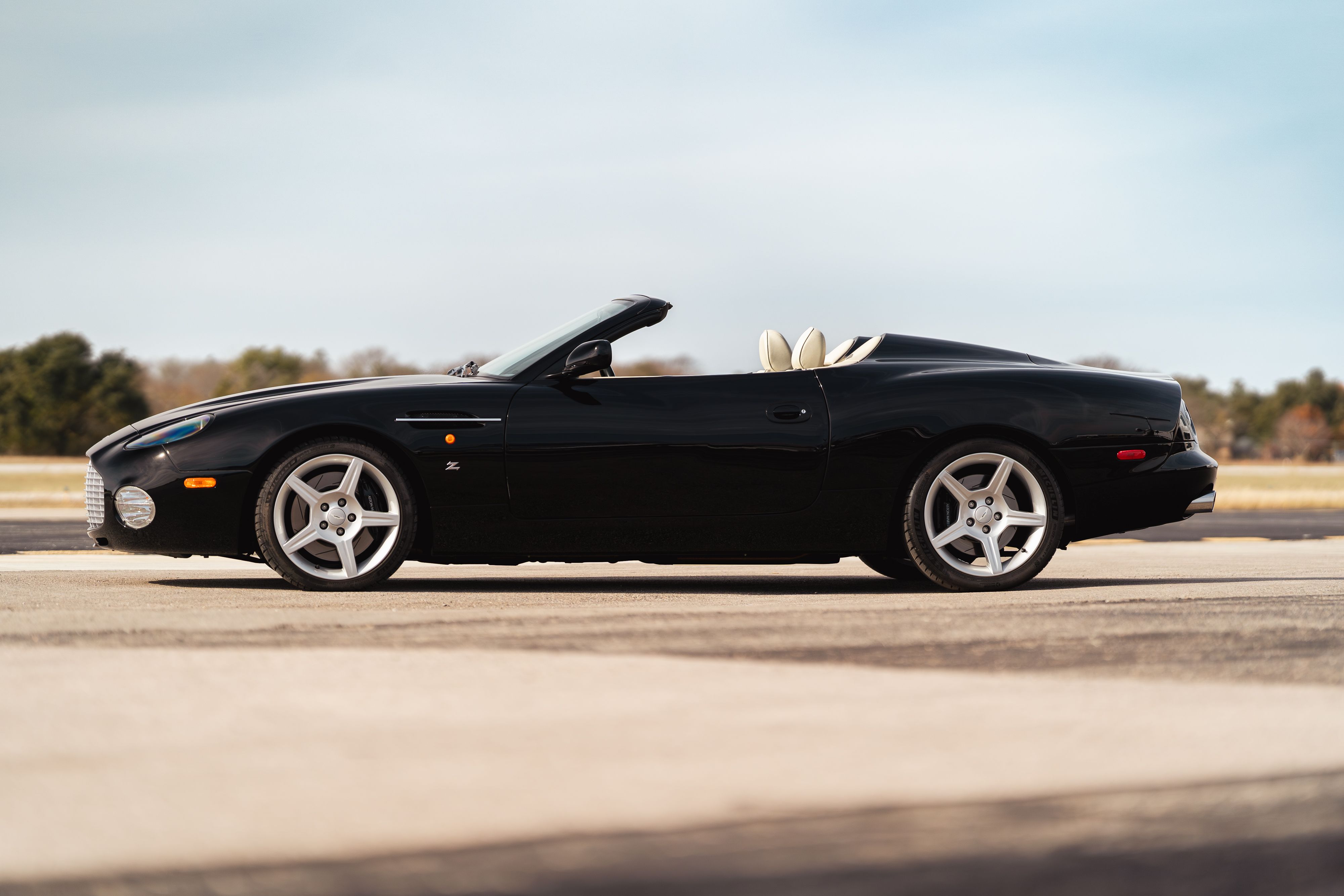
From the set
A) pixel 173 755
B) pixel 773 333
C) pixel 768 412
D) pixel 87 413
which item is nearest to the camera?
pixel 173 755

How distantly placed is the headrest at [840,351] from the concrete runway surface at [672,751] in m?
2.05

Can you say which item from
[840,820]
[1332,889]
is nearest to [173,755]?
[840,820]

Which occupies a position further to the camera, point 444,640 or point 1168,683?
point 444,640

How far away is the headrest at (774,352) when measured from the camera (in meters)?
6.69

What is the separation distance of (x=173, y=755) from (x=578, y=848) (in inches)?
40.7

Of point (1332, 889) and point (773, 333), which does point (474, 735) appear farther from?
point (773, 333)

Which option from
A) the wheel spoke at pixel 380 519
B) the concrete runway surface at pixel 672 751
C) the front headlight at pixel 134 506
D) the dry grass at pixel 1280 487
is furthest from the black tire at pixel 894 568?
the dry grass at pixel 1280 487

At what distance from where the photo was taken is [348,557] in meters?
5.91

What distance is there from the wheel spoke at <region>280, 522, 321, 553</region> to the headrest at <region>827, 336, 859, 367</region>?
2.63 meters

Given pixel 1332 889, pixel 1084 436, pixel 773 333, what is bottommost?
pixel 1332 889

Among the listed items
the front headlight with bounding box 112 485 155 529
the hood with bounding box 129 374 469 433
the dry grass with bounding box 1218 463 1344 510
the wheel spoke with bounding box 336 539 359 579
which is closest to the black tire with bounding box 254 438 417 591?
the wheel spoke with bounding box 336 539 359 579

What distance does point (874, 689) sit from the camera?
11.1 ft

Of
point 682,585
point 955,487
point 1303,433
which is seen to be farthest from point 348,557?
point 1303,433

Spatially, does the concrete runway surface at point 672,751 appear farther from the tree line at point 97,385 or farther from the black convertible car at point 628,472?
the tree line at point 97,385
